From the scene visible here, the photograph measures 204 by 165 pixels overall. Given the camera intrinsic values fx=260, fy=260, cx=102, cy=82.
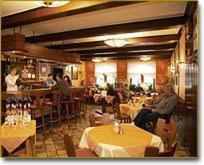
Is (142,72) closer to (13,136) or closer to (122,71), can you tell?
(122,71)

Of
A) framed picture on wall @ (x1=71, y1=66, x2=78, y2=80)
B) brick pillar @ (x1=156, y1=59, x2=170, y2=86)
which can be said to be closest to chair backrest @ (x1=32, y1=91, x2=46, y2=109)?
framed picture on wall @ (x1=71, y1=66, x2=78, y2=80)

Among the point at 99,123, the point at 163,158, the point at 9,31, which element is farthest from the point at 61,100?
the point at 163,158

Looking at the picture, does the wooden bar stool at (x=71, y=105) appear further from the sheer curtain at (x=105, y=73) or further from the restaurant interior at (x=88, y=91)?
the sheer curtain at (x=105, y=73)

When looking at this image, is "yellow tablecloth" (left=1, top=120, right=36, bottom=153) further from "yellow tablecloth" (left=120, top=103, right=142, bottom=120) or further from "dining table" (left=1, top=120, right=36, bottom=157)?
"yellow tablecloth" (left=120, top=103, right=142, bottom=120)

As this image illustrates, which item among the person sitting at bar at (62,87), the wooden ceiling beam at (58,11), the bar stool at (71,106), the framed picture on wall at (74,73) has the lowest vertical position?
the bar stool at (71,106)

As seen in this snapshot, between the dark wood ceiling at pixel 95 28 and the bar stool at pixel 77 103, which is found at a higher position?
the dark wood ceiling at pixel 95 28

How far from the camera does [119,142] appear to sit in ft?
8.98

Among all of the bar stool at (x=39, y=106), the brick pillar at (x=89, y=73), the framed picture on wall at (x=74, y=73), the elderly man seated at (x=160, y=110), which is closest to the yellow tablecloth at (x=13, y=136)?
the bar stool at (x=39, y=106)

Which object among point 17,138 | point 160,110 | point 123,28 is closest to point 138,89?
point 160,110

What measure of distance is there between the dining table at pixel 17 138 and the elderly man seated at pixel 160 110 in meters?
2.86

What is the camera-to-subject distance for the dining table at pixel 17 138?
2.62m

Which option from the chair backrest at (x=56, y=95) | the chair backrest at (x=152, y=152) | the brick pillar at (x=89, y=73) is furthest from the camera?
the brick pillar at (x=89, y=73)

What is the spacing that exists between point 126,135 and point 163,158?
2.67ft

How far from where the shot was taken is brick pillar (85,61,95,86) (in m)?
13.4
